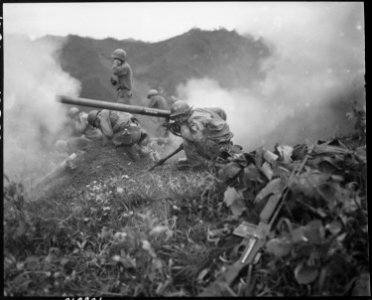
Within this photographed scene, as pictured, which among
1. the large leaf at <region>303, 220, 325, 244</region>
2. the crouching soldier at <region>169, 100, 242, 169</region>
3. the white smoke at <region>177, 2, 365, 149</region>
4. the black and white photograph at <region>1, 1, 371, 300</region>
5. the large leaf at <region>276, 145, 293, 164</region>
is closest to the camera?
the large leaf at <region>303, 220, 325, 244</region>

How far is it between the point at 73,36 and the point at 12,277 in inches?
69.5

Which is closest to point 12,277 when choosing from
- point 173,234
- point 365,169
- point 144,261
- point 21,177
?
point 21,177

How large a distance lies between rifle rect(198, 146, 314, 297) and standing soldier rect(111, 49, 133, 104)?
1343mm

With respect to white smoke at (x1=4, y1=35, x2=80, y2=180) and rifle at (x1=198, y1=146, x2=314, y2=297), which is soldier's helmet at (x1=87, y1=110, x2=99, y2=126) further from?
rifle at (x1=198, y1=146, x2=314, y2=297)

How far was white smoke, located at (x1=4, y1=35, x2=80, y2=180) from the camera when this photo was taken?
11.5 ft

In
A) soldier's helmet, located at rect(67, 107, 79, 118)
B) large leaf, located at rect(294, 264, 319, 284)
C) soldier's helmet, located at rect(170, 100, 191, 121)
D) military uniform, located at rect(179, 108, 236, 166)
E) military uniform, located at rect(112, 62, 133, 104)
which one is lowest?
large leaf, located at rect(294, 264, 319, 284)

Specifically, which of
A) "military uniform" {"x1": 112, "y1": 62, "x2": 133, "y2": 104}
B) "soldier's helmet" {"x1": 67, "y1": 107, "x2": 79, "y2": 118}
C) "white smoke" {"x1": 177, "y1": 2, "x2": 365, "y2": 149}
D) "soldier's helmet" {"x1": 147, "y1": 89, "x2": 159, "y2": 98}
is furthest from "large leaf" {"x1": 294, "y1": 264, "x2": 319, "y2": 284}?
"soldier's helmet" {"x1": 67, "y1": 107, "x2": 79, "y2": 118}

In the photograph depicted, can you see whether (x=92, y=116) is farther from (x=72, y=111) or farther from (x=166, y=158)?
(x=166, y=158)

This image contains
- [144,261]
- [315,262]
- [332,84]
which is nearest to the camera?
[315,262]

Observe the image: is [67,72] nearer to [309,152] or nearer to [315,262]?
[309,152]

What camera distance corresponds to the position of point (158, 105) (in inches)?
143

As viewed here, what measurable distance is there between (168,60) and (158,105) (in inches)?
14.5

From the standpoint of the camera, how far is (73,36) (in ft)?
12.0

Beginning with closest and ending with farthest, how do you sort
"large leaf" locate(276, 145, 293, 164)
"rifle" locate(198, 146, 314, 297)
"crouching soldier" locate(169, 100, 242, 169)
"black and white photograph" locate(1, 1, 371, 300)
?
"rifle" locate(198, 146, 314, 297) → "black and white photograph" locate(1, 1, 371, 300) → "large leaf" locate(276, 145, 293, 164) → "crouching soldier" locate(169, 100, 242, 169)
